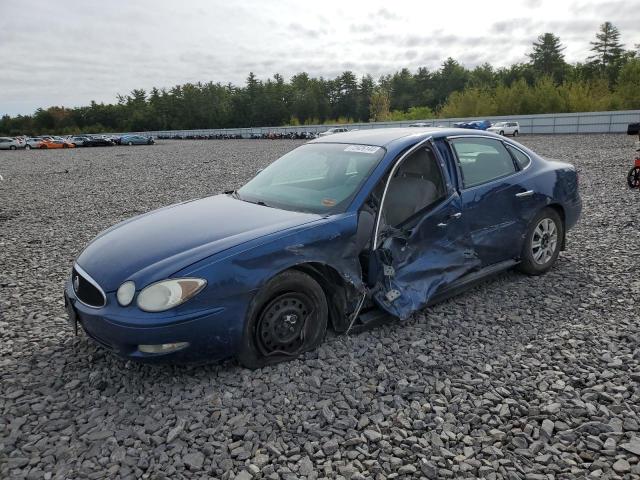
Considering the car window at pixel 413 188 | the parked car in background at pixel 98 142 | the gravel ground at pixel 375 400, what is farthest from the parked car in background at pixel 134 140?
the car window at pixel 413 188

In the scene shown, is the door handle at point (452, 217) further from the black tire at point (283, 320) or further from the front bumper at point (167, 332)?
the front bumper at point (167, 332)

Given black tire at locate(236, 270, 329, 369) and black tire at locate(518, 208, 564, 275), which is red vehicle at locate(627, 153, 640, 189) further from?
black tire at locate(236, 270, 329, 369)

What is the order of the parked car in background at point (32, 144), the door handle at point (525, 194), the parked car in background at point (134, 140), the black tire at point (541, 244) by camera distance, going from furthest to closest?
the parked car in background at point (134, 140) < the parked car in background at point (32, 144) < the black tire at point (541, 244) < the door handle at point (525, 194)

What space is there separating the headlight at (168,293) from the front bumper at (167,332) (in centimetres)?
6

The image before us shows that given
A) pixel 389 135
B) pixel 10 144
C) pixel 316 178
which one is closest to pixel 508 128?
pixel 389 135

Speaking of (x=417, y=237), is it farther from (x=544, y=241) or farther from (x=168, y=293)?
(x=168, y=293)

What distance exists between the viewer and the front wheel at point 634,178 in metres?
10.1

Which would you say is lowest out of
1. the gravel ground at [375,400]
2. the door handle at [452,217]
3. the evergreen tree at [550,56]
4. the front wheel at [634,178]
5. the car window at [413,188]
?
the gravel ground at [375,400]

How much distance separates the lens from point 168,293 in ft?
9.95

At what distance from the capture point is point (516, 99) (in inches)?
2016

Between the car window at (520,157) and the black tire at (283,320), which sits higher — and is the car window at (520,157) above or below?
above

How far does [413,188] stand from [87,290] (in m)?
2.64

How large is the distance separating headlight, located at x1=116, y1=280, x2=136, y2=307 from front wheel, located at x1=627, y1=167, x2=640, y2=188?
1042 cm

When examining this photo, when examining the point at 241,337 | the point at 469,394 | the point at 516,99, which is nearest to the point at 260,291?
the point at 241,337
